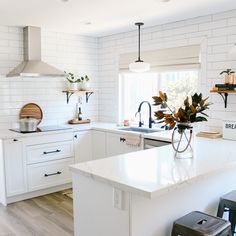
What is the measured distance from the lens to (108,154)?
171 inches

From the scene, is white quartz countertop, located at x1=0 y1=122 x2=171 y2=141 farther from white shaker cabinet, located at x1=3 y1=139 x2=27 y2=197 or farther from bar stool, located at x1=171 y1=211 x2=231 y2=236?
bar stool, located at x1=171 y1=211 x2=231 y2=236

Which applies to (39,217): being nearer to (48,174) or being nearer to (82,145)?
(48,174)

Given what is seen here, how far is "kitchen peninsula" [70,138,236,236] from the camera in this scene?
1.78 metres

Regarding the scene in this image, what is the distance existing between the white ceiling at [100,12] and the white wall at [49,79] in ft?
1.19

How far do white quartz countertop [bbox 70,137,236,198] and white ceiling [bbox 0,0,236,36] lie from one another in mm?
1607

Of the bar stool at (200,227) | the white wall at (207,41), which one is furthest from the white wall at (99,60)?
the bar stool at (200,227)

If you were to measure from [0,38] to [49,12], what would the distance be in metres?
1.14

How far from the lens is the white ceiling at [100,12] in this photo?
3117 millimetres

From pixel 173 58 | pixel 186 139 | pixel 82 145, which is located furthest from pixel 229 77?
pixel 82 145

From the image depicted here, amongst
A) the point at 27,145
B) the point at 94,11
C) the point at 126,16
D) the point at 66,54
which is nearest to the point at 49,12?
the point at 94,11

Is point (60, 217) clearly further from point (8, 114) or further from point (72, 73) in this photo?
point (72, 73)

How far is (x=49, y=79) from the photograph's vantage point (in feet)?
15.4

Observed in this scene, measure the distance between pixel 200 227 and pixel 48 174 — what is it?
2.80m

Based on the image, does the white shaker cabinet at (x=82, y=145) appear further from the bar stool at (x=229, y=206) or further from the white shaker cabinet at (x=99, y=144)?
the bar stool at (x=229, y=206)
